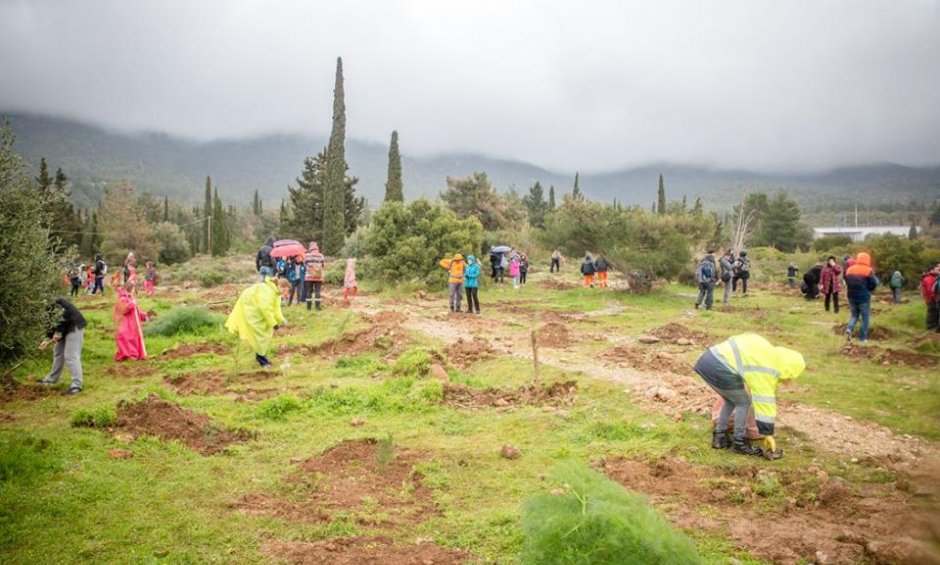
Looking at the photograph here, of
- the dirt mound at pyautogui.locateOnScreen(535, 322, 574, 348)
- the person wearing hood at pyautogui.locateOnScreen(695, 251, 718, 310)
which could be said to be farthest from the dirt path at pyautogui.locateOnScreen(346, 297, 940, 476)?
the person wearing hood at pyautogui.locateOnScreen(695, 251, 718, 310)

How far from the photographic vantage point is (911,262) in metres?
28.1

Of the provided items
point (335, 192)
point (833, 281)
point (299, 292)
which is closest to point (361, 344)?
point (299, 292)

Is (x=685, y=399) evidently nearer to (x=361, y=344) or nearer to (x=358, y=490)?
(x=358, y=490)

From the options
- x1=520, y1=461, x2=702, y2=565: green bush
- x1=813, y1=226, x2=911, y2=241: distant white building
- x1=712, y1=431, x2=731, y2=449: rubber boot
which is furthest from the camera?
x1=813, y1=226, x2=911, y2=241: distant white building

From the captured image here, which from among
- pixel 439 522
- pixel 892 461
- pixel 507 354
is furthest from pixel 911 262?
pixel 439 522

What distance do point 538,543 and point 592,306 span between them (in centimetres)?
1894

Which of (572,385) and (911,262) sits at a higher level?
(911,262)

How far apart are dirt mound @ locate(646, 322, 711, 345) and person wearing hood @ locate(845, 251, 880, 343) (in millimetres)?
3247

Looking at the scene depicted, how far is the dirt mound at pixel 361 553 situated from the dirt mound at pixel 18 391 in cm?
686

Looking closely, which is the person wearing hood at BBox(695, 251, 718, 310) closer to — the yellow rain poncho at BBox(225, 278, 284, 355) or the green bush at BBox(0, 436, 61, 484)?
the yellow rain poncho at BBox(225, 278, 284, 355)

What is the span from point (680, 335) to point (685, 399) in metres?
6.39

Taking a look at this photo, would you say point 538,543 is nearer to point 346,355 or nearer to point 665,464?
point 665,464

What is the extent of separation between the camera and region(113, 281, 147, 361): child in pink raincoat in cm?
1199

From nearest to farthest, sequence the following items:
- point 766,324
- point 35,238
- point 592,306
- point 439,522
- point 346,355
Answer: point 439,522
point 35,238
point 346,355
point 766,324
point 592,306
